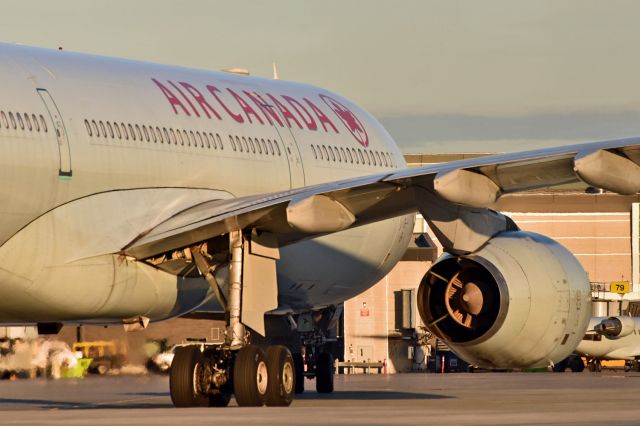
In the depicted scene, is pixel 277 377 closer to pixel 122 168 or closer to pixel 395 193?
pixel 395 193

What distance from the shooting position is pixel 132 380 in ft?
124

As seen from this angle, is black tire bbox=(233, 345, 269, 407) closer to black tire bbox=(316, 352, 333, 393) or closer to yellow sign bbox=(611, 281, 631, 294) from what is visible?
black tire bbox=(316, 352, 333, 393)

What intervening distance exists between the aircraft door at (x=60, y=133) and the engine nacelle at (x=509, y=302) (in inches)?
214

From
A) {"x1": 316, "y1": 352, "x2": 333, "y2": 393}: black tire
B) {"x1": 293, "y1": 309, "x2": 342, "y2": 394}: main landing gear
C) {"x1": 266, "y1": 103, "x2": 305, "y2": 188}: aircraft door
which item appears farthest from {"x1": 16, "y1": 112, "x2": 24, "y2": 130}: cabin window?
{"x1": 316, "y1": 352, "x2": 333, "y2": 393}: black tire

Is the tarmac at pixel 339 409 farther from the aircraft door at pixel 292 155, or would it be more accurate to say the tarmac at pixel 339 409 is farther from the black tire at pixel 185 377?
the aircraft door at pixel 292 155

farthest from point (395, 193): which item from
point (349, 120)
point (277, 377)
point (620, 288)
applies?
point (620, 288)

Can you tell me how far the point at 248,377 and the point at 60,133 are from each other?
387 cm

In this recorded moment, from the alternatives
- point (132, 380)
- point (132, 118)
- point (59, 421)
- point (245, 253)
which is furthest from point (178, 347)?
point (132, 380)

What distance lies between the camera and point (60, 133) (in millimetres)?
19078

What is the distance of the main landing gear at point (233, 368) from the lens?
64.2ft

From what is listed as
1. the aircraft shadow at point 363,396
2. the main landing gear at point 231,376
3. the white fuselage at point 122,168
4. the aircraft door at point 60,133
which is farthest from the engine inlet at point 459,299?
the aircraft door at point 60,133

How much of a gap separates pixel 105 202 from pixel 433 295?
190 inches

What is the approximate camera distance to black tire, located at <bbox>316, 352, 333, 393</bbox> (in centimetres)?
2809

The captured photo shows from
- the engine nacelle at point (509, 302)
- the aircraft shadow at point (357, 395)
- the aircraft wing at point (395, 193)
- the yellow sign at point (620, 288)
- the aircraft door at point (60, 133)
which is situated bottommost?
the aircraft shadow at point (357, 395)
